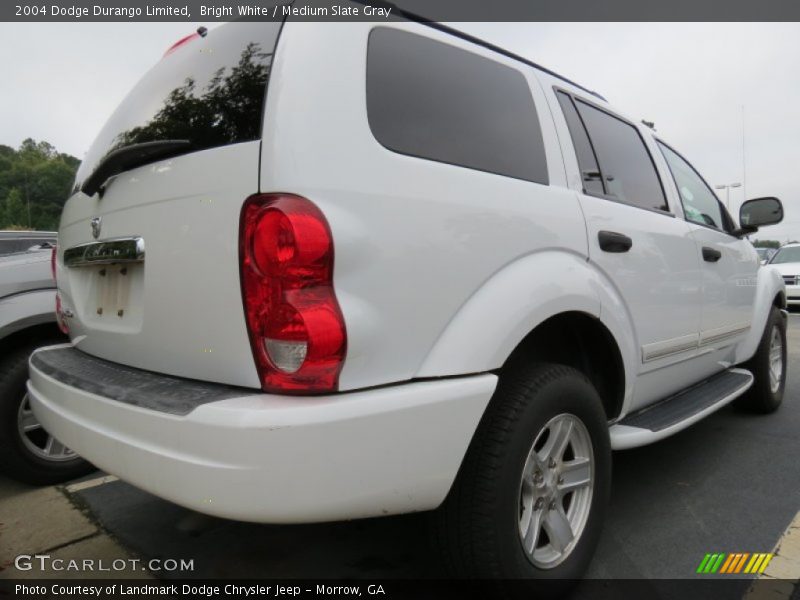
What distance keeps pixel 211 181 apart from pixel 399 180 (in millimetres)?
499

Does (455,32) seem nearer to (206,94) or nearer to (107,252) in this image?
(206,94)

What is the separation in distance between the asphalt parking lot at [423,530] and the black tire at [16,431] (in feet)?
0.34

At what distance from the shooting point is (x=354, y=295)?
131cm

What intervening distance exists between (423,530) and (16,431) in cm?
215

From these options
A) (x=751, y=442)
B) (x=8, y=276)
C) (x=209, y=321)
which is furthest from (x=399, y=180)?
(x=751, y=442)

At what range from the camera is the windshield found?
12.9 meters

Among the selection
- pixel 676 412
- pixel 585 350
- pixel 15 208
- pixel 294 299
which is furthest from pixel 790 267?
pixel 15 208

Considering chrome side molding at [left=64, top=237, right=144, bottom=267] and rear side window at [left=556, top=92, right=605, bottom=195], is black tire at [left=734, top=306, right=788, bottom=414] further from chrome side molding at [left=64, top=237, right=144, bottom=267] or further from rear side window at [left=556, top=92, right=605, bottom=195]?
chrome side molding at [left=64, top=237, right=144, bottom=267]

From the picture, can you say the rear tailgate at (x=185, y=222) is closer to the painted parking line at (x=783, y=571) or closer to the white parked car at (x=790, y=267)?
the painted parking line at (x=783, y=571)

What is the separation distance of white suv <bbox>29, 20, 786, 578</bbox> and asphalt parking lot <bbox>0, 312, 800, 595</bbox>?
17.5 inches

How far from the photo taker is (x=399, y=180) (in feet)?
4.71

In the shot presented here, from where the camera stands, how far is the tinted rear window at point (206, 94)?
58.1 inches

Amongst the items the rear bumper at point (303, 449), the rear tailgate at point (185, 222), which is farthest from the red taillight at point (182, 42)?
the rear bumper at point (303, 449)

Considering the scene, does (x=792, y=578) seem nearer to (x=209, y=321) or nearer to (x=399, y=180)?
(x=399, y=180)
